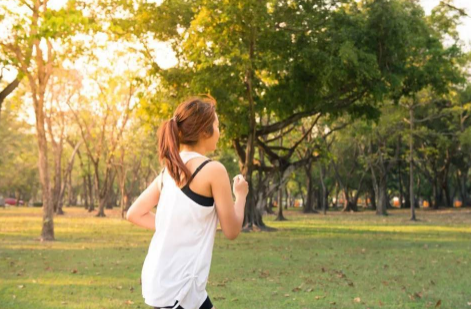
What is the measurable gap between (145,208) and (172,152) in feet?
1.72

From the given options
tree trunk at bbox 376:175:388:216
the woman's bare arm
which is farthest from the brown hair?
tree trunk at bbox 376:175:388:216

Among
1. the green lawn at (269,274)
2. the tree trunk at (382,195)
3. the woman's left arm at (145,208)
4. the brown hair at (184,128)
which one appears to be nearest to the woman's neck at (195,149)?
the brown hair at (184,128)

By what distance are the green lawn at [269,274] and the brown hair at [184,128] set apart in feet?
20.7

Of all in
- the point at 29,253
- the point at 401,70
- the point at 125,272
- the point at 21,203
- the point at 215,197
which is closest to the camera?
the point at 215,197

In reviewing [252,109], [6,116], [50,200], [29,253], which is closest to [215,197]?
[29,253]

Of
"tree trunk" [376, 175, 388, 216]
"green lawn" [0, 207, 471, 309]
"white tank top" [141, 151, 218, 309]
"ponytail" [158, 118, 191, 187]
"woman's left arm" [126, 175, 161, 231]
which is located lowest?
"green lawn" [0, 207, 471, 309]

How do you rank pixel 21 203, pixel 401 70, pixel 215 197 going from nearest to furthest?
pixel 215 197 → pixel 401 70 → pixel 21 203

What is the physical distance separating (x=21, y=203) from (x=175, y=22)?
87300 mm

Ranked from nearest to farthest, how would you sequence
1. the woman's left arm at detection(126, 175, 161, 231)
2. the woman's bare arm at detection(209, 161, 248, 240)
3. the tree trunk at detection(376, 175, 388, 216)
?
the woman's bare arm at detection(209, 161, 248, 240) → the woman's left arm at detection(126, 175, 161, 231) → the tree trunk at detection(376, 175, 388, 216)

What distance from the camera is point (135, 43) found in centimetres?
2812

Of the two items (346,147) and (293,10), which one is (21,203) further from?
(293,10)

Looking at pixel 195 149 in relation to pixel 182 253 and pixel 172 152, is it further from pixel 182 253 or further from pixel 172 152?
pixel 182 253

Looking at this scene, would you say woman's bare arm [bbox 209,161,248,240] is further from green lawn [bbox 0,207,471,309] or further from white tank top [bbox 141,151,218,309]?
green lawn [bbox 0,207,471,309]

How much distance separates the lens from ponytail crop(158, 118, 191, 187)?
3.27 metres
